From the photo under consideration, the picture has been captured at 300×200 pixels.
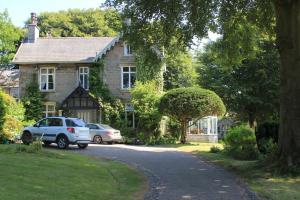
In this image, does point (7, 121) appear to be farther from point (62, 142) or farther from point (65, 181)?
point (65, 181)

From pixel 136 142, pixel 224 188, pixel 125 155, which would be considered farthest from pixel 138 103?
pixel 224 188

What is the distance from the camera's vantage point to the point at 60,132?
28000 mm

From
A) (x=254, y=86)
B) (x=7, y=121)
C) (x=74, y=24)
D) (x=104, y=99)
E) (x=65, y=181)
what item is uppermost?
(x=74, y=24)

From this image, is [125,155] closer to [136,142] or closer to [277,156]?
[277,156]

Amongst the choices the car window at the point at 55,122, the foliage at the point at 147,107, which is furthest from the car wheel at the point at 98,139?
the car window at the point at 55,122

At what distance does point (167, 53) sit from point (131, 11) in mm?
4015

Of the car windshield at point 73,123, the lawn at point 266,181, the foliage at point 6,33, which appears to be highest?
the foliage at point 6,33

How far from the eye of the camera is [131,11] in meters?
20.5

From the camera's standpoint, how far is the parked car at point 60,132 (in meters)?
27.8

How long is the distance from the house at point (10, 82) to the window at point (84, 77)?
17.6 metres

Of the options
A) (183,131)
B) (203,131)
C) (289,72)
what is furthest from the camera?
(203,131)

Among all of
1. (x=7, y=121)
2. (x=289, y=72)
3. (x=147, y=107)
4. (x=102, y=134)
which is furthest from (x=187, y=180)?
(x=147, y=107)

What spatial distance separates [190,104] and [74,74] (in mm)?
13040

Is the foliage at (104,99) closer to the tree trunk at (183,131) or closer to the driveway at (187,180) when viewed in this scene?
the tree trunk at (183,131)
